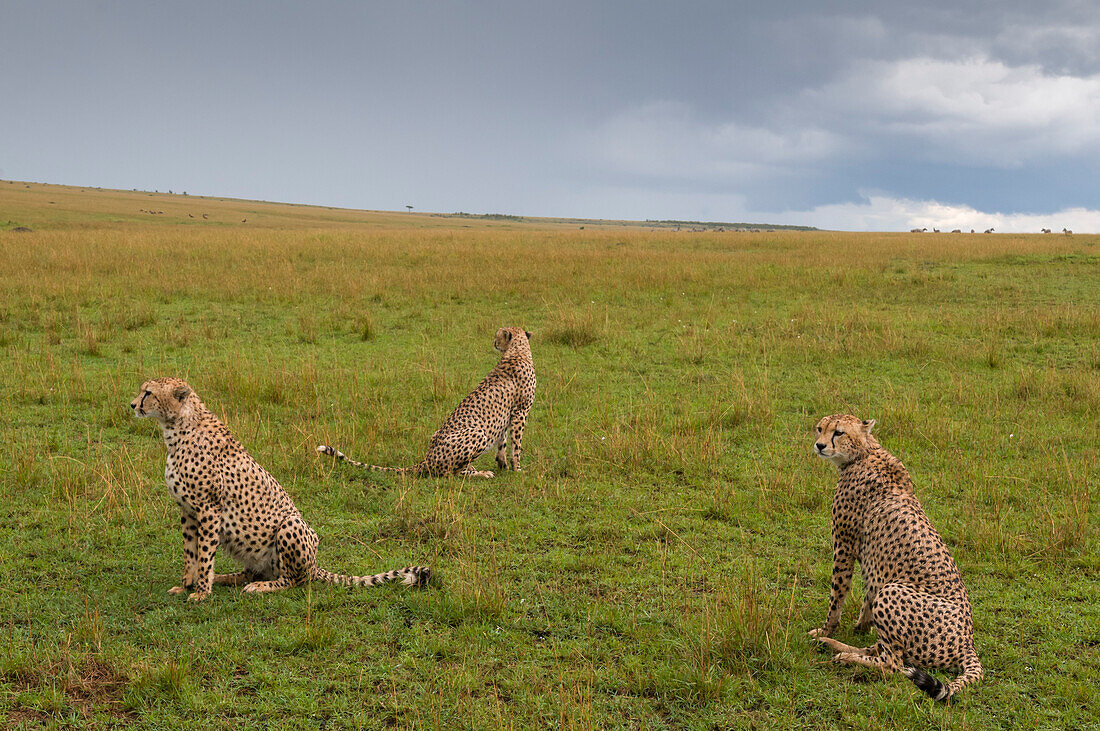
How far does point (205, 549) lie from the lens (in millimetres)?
4285

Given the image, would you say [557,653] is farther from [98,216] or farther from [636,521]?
[98,216]

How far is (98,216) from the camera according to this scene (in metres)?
44.6

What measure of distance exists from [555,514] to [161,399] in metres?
2.73

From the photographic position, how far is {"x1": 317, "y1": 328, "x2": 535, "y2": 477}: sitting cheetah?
645 cm

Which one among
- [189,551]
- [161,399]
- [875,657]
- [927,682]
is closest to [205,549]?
[189,551]

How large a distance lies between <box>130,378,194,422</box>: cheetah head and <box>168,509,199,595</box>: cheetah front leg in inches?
21.3

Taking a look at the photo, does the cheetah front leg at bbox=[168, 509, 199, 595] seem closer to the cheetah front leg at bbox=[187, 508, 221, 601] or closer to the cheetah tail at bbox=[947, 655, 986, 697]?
the cheetah front leg at bbox=[187, 508, 221, 601]

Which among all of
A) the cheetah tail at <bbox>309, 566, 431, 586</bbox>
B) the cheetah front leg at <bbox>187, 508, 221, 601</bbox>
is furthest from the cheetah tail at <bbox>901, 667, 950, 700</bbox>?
the cheetah front leg at <bbox>187, 508, 221, 601</bbox>

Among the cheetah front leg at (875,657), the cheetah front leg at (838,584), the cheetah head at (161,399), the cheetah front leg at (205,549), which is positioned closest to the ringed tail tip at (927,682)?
the cheetah front leg at (875,657)

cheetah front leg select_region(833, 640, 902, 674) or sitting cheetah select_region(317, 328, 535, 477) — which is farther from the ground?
sitting cheetah select_region(317, 328, 535, 477)

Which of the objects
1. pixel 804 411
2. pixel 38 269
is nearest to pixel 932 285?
pixel 804 411

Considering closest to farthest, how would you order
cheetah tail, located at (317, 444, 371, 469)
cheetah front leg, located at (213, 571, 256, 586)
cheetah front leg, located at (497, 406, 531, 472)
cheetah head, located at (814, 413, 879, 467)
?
1. cheetah head, located at (814, 413, 879, 467)
2. cheetah front leg, located at (213, 571, 256, 586)
3. cheetah tail, located at (317, 444, 371, 469)
4. cheetah front leg, located at (497, 406, 531, 472)

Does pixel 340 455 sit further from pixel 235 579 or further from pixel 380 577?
pixel 380 577

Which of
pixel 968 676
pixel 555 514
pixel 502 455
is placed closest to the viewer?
pixel 968 676
